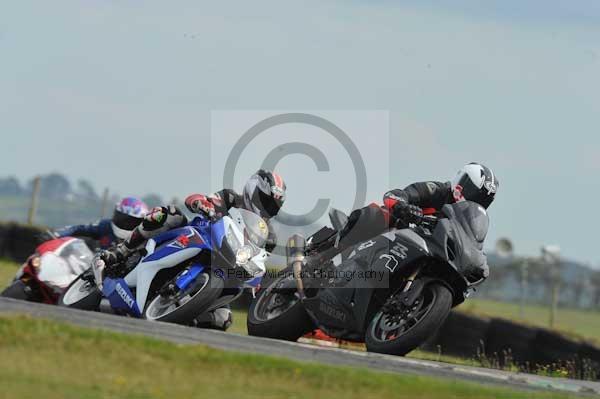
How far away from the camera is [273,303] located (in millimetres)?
10930

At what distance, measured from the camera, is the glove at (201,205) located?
1138cm

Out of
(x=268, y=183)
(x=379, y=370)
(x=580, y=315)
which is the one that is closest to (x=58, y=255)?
(x=268, y=183)

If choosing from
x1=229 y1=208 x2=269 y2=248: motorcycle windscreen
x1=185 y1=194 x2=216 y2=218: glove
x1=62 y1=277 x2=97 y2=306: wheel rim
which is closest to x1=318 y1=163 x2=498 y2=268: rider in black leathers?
x1=229 y1=208 x2=269 y2=248: motorcycle windscreen

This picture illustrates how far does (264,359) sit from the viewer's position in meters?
7.61

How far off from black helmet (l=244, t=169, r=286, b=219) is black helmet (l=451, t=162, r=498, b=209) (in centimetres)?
175

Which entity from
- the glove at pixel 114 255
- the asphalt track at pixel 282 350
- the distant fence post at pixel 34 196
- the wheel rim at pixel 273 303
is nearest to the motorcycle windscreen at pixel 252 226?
the wheel rim at pixel 273 303

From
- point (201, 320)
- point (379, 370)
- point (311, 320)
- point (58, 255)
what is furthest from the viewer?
point (58, 255)

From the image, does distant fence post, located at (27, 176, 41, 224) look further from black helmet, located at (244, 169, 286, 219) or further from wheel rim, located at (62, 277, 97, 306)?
black helmet, located at (244, 169, 286, 219)

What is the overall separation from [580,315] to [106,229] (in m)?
37.0

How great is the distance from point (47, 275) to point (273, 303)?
314 centimetres

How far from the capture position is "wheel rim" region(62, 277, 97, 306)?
1221 centimetres

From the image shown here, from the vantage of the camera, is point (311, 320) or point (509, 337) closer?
Result: point (311, 320)

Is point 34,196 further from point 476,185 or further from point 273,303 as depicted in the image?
point 476,185

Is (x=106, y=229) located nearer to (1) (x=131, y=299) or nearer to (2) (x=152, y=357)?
(1) (x=131, y=299)
